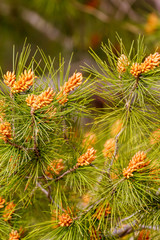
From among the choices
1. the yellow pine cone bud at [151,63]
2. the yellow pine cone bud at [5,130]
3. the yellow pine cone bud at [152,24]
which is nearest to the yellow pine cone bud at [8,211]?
the yellow pine cone bud at [5,130]

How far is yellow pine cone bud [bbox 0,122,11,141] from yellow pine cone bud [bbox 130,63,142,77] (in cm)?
24

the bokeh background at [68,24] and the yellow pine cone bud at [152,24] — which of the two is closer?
the yellow pine cone bud at [152,24]

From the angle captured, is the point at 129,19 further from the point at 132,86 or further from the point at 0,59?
the point at 132,86

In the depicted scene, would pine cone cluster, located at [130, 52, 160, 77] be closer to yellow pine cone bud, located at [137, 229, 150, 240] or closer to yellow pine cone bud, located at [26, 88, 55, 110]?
yellow pine cone bud, located at [26, 88, 55, 110]

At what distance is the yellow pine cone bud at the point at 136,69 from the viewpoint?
24.2 inches

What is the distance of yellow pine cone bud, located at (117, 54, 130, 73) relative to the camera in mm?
643

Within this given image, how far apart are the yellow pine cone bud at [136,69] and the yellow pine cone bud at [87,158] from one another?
158 mm

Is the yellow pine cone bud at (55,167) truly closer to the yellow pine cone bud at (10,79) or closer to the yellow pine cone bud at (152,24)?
the yellow pine cone bud at (10,79)

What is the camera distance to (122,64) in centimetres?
65

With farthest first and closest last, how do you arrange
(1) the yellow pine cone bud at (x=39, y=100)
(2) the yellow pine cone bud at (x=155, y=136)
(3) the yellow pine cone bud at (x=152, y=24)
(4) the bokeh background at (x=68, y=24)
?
(4) the bokeh background at (x=68, y=24)
(3) the yellow pine cone bud at (x=152, y=24)
(2) the yellow pine cone bud at (x=155, y=136)
(1) the yellow pine cone bud at (x=39, y=100)

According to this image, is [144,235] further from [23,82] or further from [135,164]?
[23,82]

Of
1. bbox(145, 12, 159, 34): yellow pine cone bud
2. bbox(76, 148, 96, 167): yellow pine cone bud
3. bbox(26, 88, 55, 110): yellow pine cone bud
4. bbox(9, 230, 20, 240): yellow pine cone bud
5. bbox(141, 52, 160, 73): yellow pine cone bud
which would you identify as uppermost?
bbox(145, 12, 159, 34): yellow pine cone bud

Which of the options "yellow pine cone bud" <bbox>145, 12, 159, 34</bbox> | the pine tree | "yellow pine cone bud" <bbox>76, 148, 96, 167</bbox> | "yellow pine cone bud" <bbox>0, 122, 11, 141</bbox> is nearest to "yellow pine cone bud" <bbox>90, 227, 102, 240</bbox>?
the pine tree

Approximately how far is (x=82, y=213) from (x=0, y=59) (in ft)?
7.58
